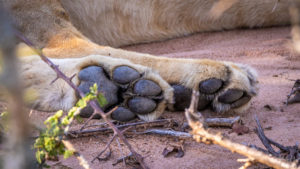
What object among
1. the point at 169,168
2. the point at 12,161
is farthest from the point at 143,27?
the point at 12,161

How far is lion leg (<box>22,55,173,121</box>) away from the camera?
1529 millimetres

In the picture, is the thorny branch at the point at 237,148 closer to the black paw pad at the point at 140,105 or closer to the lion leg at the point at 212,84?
the black paw pad at the point at 140,105

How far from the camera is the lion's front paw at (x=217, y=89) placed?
5.36 feet

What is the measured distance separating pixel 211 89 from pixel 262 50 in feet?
Answer: 5.35

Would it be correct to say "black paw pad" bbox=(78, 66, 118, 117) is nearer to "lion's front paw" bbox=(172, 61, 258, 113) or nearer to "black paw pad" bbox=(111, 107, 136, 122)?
"black paw pad" bbox=(111, 107, 136, 122)

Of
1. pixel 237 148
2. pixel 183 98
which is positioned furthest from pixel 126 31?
pixel 237 148

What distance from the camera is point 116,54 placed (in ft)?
6.34

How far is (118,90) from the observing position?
155 centimetres

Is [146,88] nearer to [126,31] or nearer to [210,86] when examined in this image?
[210,86]

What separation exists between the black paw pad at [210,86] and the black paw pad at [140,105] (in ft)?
0.81

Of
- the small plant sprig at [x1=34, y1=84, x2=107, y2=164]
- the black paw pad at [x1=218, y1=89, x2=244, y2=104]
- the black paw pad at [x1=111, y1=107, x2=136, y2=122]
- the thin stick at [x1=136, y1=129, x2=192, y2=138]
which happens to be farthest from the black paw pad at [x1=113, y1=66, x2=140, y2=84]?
the small plant sprig at [x1=34, y1=84, x2=107, y2=164]

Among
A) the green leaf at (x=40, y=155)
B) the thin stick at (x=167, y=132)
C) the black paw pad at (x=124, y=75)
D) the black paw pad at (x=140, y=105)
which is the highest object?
the black paw pad at (x=124, y=75)

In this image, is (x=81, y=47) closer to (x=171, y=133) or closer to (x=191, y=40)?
(x=171, y=133)

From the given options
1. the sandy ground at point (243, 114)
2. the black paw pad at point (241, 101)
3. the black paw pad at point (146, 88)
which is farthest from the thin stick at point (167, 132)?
the black paw pad at point (241, 101)
